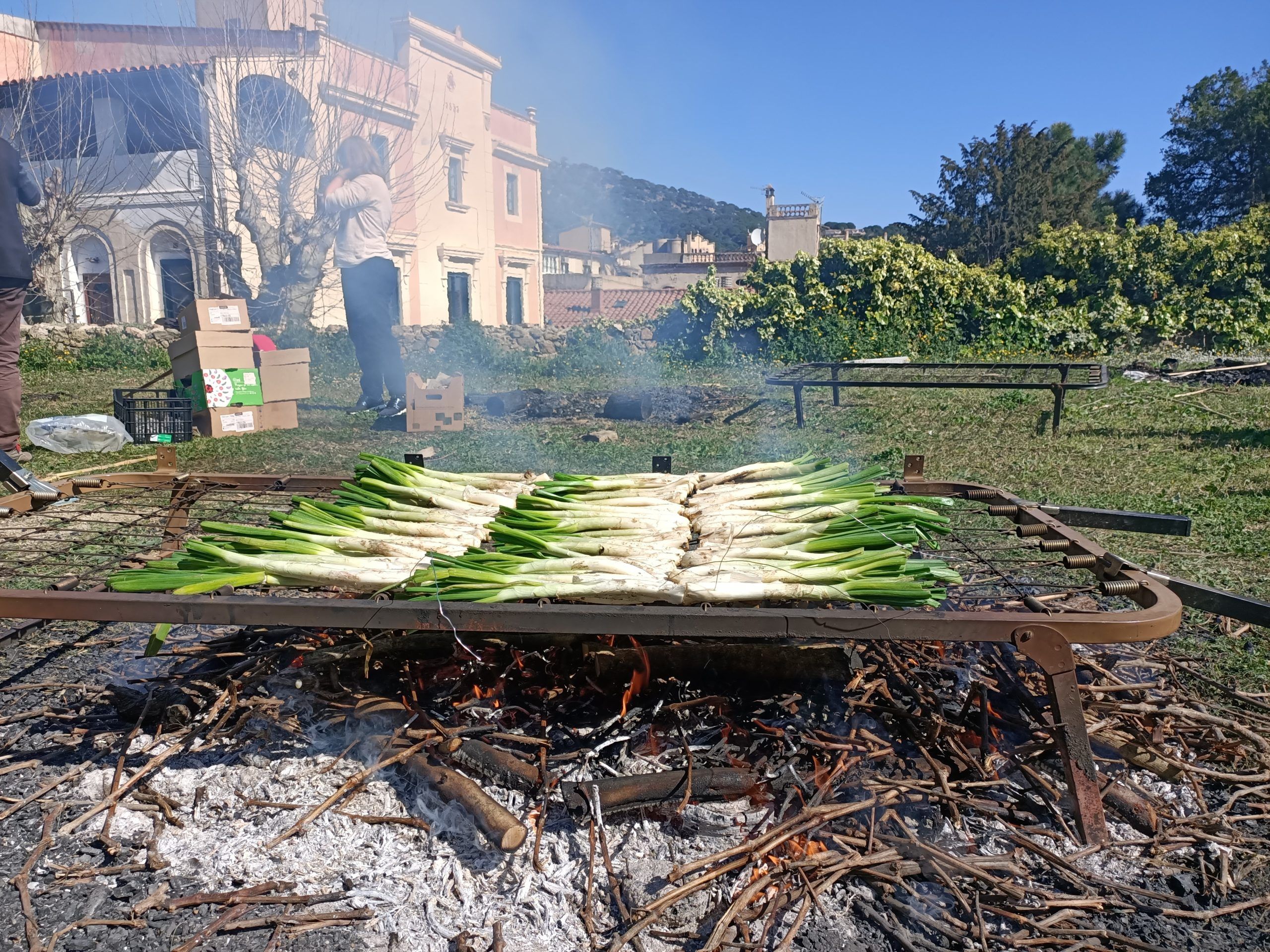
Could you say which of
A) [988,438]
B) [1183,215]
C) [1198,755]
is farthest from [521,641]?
[1183,215]

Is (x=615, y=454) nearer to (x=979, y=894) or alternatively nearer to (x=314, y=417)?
(x=314, y=417)

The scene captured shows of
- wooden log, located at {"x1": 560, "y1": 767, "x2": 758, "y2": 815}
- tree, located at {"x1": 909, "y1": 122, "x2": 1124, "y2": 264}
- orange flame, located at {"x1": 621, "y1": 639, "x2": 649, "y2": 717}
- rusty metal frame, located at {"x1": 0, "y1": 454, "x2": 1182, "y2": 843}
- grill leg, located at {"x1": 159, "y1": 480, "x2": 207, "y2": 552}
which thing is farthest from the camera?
tree, located at {"x1": 909, "y1": 122, "x2": 1124, "y2": 264}

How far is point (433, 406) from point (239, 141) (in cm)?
778

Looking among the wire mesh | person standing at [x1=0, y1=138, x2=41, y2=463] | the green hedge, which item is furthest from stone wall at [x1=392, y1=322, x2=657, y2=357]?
the wire mesh

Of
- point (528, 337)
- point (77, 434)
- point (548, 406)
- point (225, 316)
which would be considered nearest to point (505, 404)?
point (548, 406)

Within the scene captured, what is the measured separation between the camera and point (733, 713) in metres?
2.83

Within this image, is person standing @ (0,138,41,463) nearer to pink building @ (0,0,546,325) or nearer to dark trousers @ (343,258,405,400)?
dark trousers @ (343,258,405,400)

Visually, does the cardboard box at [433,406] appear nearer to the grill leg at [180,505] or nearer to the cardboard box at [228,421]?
the cardboard box at [228,421]

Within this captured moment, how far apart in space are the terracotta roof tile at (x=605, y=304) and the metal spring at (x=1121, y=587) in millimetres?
23978

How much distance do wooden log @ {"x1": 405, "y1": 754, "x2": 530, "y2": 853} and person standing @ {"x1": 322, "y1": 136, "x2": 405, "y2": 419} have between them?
780cm

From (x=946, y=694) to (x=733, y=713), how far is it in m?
0.83

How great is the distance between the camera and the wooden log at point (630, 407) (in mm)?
10469

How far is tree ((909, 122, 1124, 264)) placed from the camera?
37.1m

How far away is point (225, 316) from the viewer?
885 centimetres
